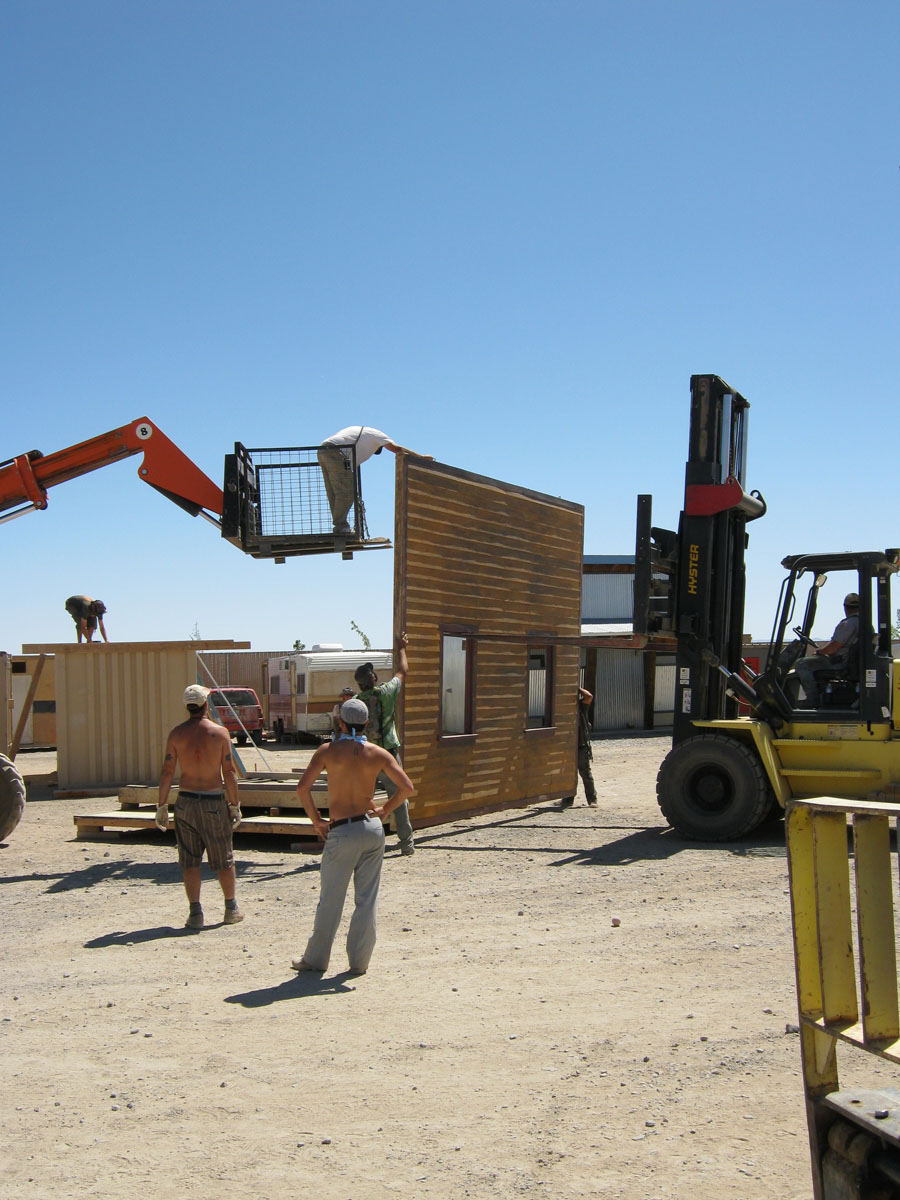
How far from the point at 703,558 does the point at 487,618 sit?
2.94 m

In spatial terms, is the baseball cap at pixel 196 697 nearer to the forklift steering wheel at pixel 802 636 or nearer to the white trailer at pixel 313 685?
the forklift steering wheel at pixel 802 636

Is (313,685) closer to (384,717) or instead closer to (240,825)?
(240,825)

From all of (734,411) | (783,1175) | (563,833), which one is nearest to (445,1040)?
(783,1175)

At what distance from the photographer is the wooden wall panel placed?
40.7 feet

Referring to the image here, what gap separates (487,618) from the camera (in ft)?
45.8

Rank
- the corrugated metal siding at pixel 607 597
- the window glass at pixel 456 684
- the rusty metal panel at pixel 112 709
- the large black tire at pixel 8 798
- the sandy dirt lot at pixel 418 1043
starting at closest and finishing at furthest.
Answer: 1. the sandy dirt lot at pixel 418 1043
2. the large black tire at pixel 8 798
3. the window glass at pixel 456 684
4. the rusty metal panel at pixel 112 709
5. the corrugated metal siding at pixel 607 597

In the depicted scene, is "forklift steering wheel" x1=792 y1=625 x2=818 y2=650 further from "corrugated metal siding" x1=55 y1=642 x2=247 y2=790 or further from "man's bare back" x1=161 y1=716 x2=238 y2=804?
"corrugated metal siding" x1=55 y1=642 x2=247 y2=790

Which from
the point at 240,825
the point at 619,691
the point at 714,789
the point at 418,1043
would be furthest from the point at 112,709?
the point at 619,691

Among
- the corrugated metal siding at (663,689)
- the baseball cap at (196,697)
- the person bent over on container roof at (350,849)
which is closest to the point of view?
the person bent over on container roof at (350,849)

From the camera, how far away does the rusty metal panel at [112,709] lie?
16547 mm

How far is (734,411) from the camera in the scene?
13141mm

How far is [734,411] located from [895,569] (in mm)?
2843

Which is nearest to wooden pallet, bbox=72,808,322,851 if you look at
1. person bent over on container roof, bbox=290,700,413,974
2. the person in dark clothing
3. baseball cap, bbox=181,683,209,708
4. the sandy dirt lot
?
the sandy dirt lot

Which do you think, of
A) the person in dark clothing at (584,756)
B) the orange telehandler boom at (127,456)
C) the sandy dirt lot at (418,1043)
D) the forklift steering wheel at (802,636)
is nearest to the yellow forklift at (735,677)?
the forklift steering wheel at (802,636)
